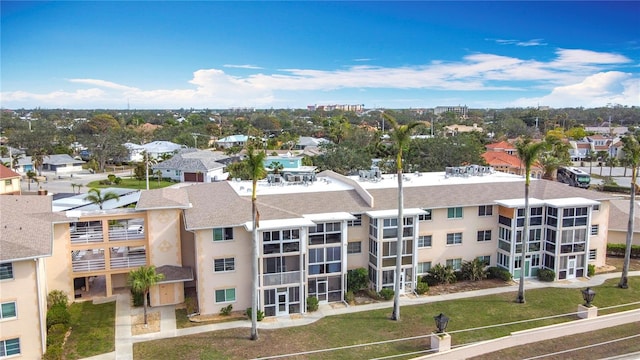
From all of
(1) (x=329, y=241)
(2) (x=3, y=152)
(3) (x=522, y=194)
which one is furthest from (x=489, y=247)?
(2) (x=3, y=152)

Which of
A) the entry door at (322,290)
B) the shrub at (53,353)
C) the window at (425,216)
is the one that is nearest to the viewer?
the shrub at (53,353)

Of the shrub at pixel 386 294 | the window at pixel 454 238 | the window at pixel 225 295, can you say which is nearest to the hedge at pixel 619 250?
the window at pixel 454 238

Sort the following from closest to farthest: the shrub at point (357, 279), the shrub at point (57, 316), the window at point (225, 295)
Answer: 1. the shrub at point (57, 316)
2. the window at point (225, 295)
3. the shrub at point (357, 279)

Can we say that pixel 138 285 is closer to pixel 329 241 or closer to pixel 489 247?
pixel 329 241

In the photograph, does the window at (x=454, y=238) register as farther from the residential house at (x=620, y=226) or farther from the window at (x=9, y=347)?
the window at (x=9, y=347)

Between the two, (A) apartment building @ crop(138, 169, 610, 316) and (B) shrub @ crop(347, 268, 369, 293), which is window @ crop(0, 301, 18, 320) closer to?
(A) apartment building @ crop(138, 169, 610, 316)

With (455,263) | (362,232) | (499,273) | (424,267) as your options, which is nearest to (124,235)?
(362,232)
